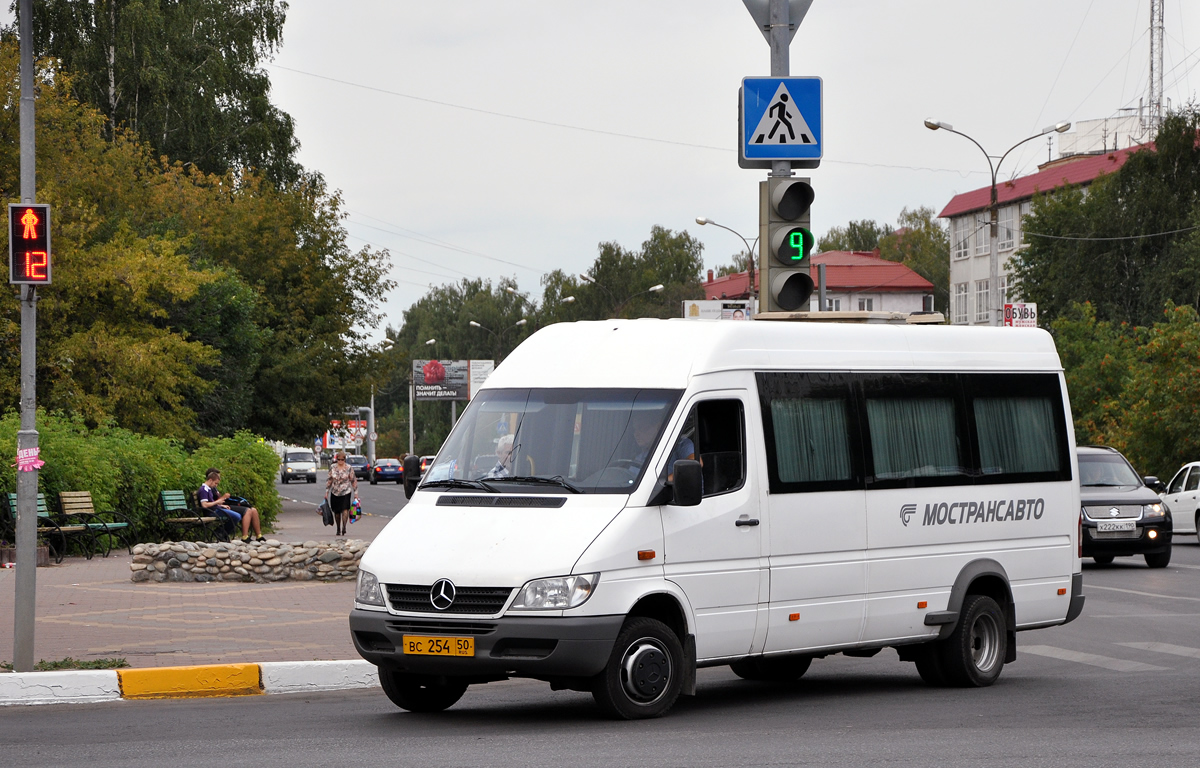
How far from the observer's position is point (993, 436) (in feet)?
39.8

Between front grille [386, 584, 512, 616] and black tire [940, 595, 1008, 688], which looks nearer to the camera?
front grille [386, 584, 512, 616]

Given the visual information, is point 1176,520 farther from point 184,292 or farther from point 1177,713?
point 1177,713

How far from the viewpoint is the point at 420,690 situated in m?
10.2

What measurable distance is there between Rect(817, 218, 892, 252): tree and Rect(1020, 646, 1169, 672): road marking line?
410ft

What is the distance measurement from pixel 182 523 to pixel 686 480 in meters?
19.4

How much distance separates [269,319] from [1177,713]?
146 ft

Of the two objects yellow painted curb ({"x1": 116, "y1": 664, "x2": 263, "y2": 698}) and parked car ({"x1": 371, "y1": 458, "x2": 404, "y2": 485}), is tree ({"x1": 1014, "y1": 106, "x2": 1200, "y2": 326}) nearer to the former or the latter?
parked car ({"x1": 371, "y1": 458, "x2": 404, "y2": 485})

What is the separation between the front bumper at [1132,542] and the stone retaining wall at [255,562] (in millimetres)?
10504

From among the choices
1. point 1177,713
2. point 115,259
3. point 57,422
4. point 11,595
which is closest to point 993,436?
point 1177,713

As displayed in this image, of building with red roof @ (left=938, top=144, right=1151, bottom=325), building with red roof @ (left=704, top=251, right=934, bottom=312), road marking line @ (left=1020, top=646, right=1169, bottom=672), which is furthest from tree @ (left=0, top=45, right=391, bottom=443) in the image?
building with red roof @ (left=704, top=251, right=934, bottom=312)

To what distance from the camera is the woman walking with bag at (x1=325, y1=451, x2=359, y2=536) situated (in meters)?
32.3

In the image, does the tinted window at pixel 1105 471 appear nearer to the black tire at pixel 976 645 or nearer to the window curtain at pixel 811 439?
the black tire at pixel 976 645

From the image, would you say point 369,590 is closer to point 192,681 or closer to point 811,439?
point 192,681

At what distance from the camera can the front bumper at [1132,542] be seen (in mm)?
23391
